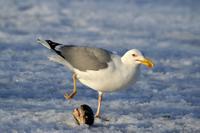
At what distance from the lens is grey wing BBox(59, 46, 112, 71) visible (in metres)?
5.67

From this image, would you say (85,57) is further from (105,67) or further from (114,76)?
(114,76)

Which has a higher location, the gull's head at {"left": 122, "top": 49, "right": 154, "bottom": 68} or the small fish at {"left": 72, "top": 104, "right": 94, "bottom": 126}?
the gull's head at {"left": 122, "top": 49, "right": 154, "bottom": 68}

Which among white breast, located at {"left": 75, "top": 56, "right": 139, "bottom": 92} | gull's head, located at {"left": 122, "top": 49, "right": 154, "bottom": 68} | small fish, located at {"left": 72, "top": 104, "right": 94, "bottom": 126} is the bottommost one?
small fish, located at {"left": 72, "top": 104, "right": 94, "bottom": 126}

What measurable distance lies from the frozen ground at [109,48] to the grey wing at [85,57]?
0.56m

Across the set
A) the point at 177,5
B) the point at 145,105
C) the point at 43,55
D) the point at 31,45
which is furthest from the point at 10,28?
the point at 177,5

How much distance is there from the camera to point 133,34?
1159cm

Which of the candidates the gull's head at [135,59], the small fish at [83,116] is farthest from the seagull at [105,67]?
the small fish at [83,116]

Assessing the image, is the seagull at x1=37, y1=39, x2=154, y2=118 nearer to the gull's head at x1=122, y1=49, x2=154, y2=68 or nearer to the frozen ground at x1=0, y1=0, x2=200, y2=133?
the gull's head at x1=122, y1=49, x2=154, y2=68

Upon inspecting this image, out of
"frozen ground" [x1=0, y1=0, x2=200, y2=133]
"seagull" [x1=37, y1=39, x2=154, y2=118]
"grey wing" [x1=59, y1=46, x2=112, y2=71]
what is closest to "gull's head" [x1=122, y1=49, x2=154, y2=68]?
"seagull" [x1=37, y1=39, x2=154, y2=118]

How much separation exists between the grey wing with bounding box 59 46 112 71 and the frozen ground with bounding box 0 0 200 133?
56 cm

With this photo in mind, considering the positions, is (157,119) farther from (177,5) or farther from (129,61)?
(177,5)

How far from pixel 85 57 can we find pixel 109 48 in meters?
4.28

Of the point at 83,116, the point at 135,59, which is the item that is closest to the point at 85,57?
the point at 135,59

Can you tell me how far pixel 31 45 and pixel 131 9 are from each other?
18.3 ft
